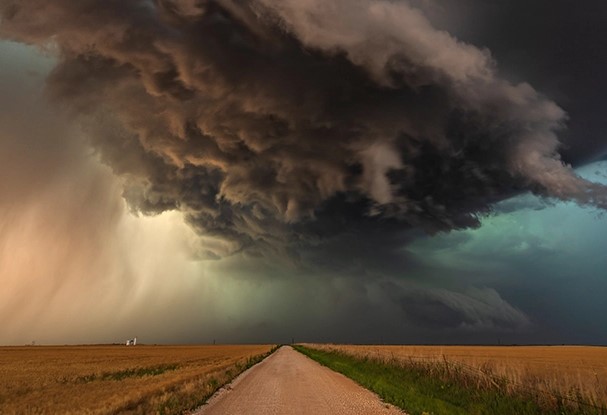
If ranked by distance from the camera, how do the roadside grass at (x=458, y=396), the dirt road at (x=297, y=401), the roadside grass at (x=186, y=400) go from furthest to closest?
the roadside grass at (x=186, y=400) → the dirt road at (x=297, y=401) → the roadside grass at (x=458, y=396)

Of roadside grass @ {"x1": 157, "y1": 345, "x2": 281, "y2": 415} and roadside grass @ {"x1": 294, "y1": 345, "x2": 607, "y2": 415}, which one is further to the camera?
roadside grass @ {"x1": 157, "y1": 345, "x2": 281, "y2": 415}

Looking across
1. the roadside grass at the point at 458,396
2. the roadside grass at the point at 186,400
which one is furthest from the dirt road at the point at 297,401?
the roadside grass at the point at 458,396

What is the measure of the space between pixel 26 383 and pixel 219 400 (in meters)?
23.0

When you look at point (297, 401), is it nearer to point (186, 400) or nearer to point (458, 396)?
point (186, 400)

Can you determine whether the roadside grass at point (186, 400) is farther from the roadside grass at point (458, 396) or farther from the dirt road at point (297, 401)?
the roadside grass at point (458, 396)

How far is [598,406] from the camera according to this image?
1153 centimetres

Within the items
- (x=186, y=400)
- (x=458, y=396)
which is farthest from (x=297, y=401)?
(x=458, y=396)

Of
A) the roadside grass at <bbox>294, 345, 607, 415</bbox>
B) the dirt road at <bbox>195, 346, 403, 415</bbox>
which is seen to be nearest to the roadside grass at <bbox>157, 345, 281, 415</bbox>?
A: the dirt road at <bbox>195, 346, 403, 415</bbox>

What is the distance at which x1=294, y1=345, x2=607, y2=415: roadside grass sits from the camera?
1345cm

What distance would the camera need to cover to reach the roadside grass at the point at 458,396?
44.1 feet

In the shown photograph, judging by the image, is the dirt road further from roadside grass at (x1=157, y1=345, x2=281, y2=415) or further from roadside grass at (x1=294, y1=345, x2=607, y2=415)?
roadside grass at (x1=294, y1=345, x2=607, y2=415)

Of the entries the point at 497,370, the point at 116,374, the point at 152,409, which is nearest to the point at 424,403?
the point at 497,370

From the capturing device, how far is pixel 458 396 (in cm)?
1812

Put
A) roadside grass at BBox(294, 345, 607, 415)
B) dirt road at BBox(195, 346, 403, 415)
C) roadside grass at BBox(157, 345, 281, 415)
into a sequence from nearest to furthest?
roadside grass at BBox(294, 345, 607, 415)
dirt road at BBox(195, 346, 403, 415)
roadside grass at BBox(157, 345, 281, 415)
